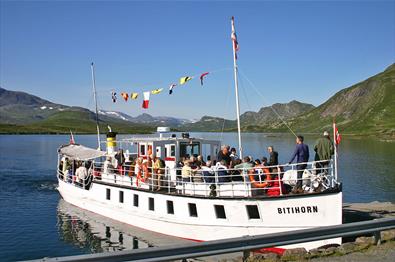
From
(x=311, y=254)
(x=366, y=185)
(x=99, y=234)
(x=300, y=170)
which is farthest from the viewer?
(x=366, y=185)

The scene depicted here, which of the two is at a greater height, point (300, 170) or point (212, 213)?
point (300, 170)

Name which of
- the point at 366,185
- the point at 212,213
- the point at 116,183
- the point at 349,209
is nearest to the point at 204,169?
the point at 212,213

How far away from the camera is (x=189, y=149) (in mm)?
25953

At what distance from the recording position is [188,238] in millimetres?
21391

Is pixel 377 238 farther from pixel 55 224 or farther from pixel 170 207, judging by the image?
pixel 55 224

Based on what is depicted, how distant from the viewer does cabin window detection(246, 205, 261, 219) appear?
1897cm

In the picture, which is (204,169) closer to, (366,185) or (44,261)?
(44,261)

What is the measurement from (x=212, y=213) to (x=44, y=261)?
39.5 ft

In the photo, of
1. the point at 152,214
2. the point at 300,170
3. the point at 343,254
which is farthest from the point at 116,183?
the point at 343,254

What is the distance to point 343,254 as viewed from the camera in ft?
40.0

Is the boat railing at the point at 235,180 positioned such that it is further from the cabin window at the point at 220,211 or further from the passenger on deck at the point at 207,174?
the cabin window at the point at 220,211

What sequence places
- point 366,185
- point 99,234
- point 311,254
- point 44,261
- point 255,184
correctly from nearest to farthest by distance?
point 44,261 → point 311,254 → point 255,184 → point 99,234 → point 366,185

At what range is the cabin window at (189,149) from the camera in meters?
25.8

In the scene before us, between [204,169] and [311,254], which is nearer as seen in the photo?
[311,254]
